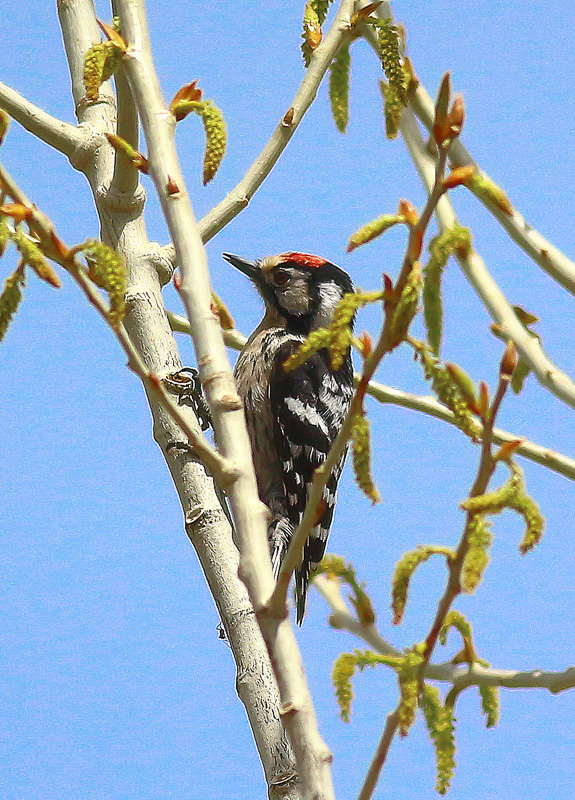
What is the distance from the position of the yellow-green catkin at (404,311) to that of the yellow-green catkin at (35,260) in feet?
1.75

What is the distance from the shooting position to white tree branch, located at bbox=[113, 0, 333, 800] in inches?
60.2

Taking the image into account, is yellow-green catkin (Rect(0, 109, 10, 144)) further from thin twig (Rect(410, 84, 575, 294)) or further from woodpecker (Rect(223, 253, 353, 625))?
woodpecker (Rect(223, 253, 353, 625))

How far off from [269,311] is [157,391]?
3549 millimetres

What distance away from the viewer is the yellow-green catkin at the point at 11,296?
167 cm

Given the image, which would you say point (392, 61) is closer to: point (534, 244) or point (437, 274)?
point (534, 244)

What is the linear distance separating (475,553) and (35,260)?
776mm

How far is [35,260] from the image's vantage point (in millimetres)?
1518

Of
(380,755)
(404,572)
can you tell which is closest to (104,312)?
(404,572)

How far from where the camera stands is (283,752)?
219 centimetres

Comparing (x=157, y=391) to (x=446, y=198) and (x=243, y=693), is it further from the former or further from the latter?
(x=446, y=198)

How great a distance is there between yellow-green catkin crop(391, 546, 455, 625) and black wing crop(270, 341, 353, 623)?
8.73ft

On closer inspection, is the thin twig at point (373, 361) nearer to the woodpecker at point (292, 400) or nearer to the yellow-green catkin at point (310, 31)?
the yellow-green catkin at point (310, 31)

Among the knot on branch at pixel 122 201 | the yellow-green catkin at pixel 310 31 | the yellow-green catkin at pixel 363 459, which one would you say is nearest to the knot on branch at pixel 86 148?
the knot on branch at pixel 122 201

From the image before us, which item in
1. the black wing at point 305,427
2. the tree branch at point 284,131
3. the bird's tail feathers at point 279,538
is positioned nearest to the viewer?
the tree branch at point 284,131
